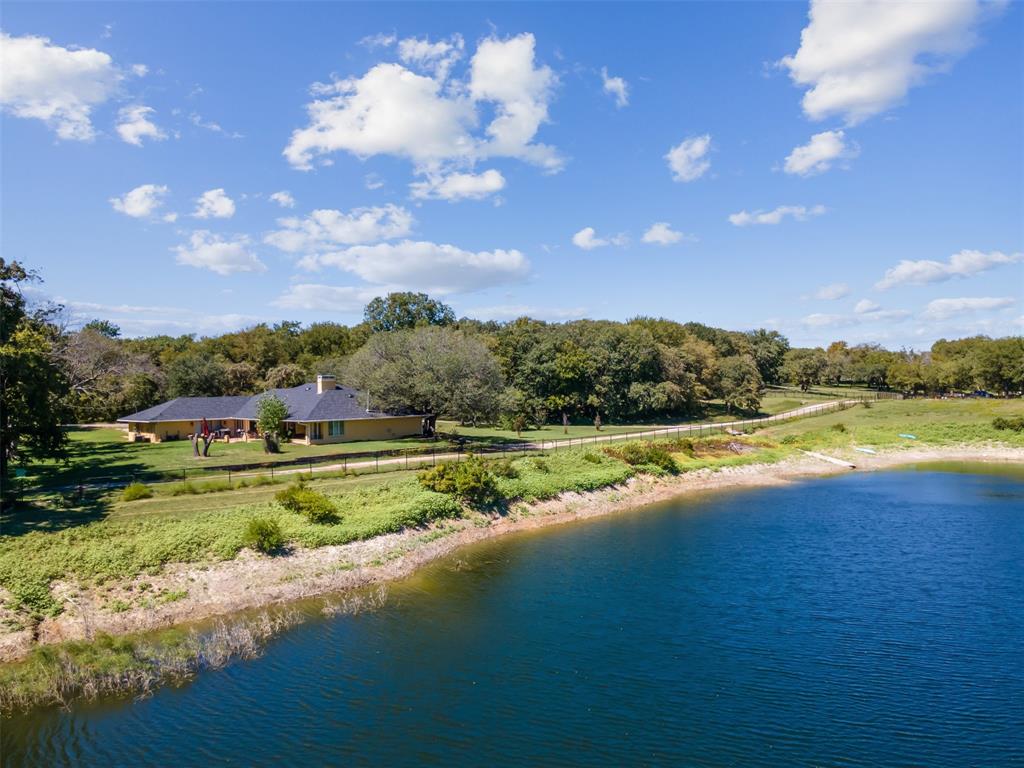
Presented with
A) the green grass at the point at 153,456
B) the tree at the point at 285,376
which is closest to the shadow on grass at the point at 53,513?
the green grass at the point at 153,456

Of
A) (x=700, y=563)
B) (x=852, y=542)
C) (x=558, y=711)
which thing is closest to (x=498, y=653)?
(x=558, y=711)

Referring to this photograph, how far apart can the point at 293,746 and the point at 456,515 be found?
19.9m

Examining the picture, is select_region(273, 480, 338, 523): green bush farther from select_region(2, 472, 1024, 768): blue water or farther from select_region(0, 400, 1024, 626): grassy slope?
select_region(2, 472, 1024, 768): blue water

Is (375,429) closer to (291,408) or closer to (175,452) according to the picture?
(291,408)

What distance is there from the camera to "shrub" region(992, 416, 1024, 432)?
69.3m

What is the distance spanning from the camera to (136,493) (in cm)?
3120

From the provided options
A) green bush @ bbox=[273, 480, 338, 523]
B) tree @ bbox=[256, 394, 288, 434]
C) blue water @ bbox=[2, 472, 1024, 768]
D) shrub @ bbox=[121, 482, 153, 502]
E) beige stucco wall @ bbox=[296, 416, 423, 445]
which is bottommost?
blue water @ bbox=[2, 472, 1024, 768]

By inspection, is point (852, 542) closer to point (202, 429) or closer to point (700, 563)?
point (700, 563)

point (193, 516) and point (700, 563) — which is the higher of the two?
point (193, 516)

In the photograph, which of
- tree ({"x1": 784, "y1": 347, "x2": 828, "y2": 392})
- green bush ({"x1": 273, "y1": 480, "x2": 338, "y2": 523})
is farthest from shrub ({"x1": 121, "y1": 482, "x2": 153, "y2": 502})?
tree ({"x1": 784, "y1": 347, "x2": 828, "y2": 392})

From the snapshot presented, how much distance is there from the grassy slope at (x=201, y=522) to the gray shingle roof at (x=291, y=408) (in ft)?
54.3

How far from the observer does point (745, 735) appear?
51.1 feet

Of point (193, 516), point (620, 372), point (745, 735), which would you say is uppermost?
point (620, 372)

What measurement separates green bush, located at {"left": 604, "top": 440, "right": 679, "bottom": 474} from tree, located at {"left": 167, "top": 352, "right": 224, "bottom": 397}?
54256 mm
